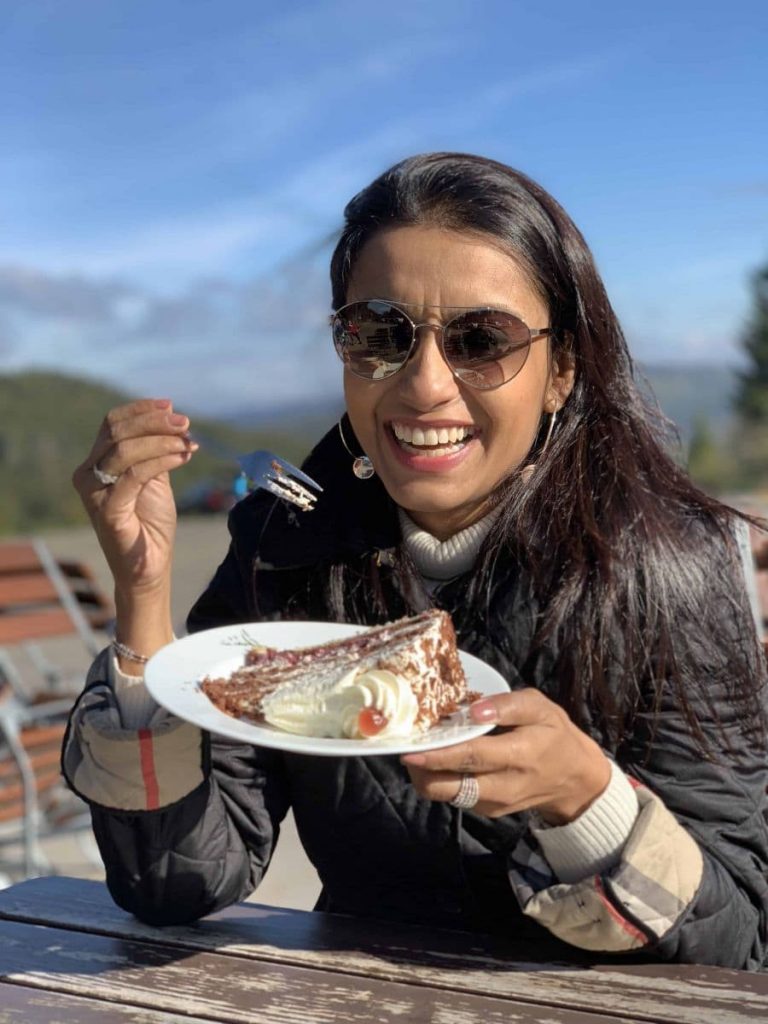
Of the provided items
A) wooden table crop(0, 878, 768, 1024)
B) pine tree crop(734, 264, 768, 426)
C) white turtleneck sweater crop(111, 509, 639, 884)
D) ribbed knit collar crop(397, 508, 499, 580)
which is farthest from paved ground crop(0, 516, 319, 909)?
pine tree crop(734, 264, 768, 426)

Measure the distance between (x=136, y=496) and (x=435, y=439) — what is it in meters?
0.48

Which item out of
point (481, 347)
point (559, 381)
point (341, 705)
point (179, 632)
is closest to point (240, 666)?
point (341, 705)

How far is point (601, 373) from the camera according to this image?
6.93 ft

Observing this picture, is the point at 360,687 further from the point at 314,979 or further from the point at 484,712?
the point at 314,979

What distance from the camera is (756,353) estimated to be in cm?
4241

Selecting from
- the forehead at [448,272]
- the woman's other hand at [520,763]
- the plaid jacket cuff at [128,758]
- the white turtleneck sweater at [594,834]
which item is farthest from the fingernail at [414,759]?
the forehead at [448,272]

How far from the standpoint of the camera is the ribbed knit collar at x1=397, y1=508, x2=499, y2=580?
6.84 feet

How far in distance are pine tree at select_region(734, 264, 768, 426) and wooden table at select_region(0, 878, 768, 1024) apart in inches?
1604

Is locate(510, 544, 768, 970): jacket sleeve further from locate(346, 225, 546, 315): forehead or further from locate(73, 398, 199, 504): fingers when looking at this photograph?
locate(73, 398, 199, 504): fingers

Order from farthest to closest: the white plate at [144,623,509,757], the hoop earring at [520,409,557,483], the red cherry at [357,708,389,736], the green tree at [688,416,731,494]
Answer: the green tree at [688,416,731,494] < the hoop earring at [520,409,557,483] < the red cherry at [357,708,389,736] < the white plate at [144,623,509,757]

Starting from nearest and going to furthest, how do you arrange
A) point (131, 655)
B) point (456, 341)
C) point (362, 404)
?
1. point (131, 655)
2. point (456, 341)
3. point (362, 404)

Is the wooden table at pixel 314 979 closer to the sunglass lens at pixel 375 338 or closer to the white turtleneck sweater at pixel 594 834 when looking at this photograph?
the white turtleneck sweater at pixel 594 834

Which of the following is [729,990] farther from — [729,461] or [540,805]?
[729,461]

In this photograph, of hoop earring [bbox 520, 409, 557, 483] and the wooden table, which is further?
hoop earring [bbox 520, 409, 557, 483]
